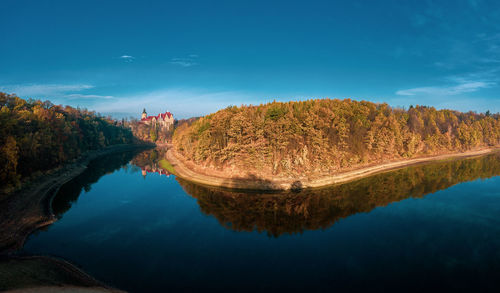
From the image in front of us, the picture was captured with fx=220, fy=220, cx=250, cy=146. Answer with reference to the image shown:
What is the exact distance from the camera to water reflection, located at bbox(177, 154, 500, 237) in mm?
33384

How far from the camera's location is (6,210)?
3288cm

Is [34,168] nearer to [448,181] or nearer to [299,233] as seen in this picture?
[299,233]

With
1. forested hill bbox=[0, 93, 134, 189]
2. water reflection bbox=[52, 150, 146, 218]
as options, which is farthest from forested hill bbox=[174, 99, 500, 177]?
forested hill bbox=[0, 93, 134, 189]

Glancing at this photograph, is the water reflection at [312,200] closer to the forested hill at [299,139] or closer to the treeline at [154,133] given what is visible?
the forested hill at [299,139]

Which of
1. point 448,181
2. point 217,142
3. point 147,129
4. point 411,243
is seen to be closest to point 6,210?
point 217,142

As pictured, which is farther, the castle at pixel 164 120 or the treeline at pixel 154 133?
the castle at pixel 164 120

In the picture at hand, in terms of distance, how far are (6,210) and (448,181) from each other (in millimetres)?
90076

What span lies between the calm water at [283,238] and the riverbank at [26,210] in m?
1.58

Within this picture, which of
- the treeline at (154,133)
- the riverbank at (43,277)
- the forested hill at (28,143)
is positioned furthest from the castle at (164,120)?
the riverbank at (43,277)

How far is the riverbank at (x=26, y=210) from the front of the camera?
2631 cm

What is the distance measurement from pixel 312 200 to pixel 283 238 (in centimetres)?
1562

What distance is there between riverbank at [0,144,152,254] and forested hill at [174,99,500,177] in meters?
33.6

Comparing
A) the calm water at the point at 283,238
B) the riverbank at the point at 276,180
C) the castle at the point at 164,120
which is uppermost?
the castle at the point at 164,120

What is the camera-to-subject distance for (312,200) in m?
42.2
